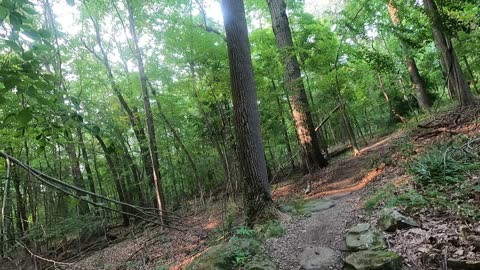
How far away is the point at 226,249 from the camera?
411 cm

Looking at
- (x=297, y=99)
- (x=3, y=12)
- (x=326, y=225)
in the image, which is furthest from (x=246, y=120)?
(x=3, y=12)

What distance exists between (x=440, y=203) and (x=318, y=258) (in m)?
1.65

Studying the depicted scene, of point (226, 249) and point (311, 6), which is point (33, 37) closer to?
point (226, 249)

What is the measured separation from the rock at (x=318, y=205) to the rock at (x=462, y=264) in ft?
9.98

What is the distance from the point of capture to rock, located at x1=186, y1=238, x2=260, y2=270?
3790mm

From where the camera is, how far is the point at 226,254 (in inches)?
156

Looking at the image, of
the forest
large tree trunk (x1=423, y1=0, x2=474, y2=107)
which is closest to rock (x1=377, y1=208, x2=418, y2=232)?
the forest

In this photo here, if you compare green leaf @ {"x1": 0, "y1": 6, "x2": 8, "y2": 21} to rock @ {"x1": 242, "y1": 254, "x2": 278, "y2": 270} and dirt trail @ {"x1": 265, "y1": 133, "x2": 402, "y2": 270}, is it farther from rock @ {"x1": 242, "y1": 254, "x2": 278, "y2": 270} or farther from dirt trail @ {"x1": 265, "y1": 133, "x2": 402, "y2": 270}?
dirt trail @ {"x1": 265, "y1": 133, "x2": 402, "y2": 270}

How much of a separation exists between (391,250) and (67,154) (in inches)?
484

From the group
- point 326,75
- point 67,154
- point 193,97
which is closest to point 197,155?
point 193,97

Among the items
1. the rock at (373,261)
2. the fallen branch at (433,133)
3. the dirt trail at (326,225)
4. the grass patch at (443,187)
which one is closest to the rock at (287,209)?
the dirt trail at (326,225)

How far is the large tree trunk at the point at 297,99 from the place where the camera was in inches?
368

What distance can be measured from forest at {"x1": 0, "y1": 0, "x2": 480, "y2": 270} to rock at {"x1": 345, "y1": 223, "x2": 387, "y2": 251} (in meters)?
0.02

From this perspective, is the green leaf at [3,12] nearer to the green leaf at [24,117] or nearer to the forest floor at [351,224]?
the green leaf at [24,117]
